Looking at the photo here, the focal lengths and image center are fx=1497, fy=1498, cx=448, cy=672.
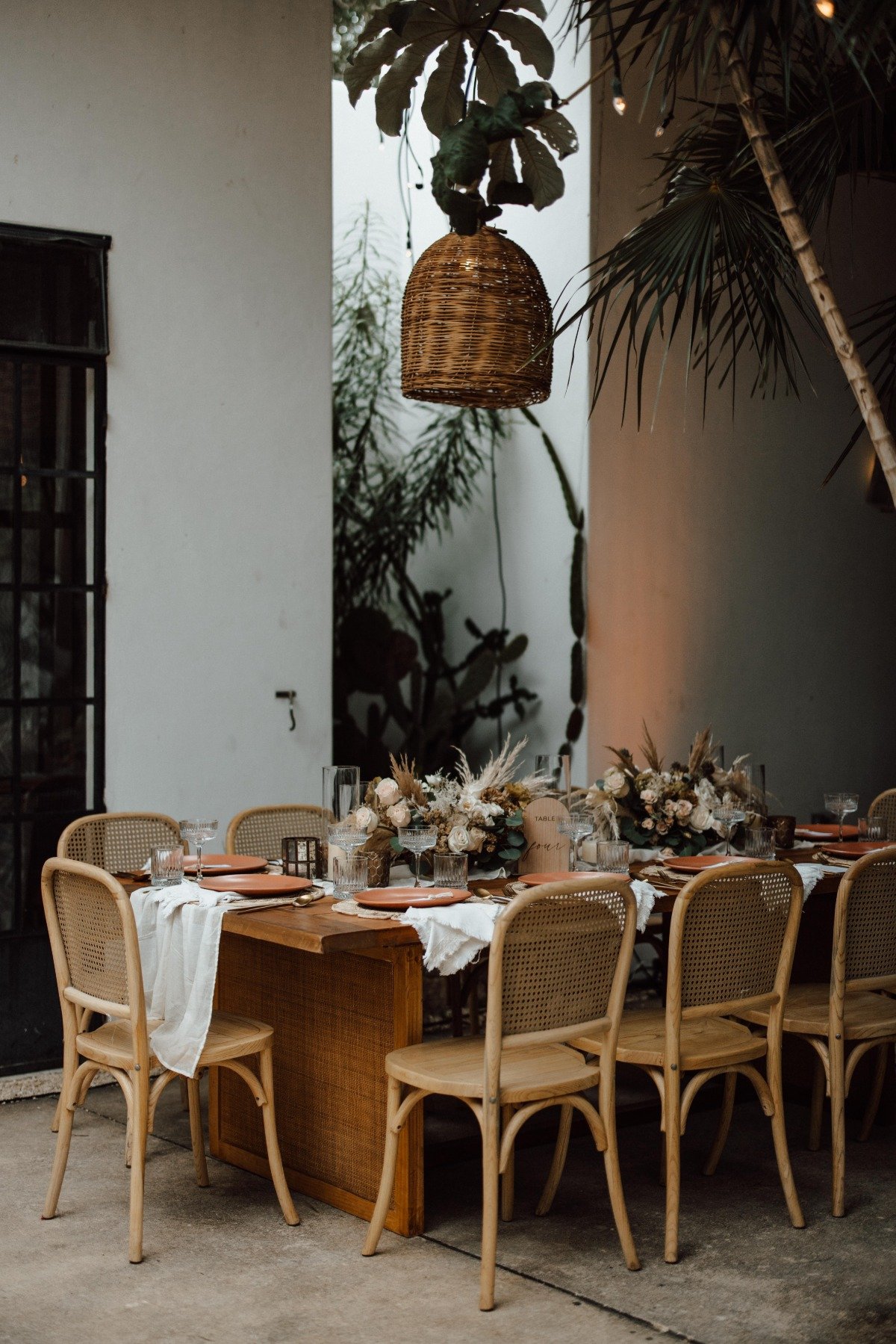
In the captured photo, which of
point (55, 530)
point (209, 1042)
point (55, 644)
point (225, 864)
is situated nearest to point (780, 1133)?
point (209, 1042)

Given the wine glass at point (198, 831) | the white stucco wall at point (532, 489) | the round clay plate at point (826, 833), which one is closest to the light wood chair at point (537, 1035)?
the wine glass at point (198, 831)

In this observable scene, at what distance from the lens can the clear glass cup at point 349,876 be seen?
362 cm

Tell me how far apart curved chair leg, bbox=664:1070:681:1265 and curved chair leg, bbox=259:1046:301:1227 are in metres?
0.85

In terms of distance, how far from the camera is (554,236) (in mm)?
6180

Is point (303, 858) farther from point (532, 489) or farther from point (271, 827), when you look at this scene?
point (532, 489)

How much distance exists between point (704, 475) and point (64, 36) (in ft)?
10.4

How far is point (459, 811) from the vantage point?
3877 millimetres

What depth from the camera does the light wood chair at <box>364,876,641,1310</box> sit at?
9.75 feet

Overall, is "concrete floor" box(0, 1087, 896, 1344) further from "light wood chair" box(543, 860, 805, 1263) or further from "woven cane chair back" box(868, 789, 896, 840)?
"woven cane chair back" box(868, 789, 896, 840)

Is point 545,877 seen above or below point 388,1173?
above

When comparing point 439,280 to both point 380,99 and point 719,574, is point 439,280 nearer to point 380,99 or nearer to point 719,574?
point 380,99

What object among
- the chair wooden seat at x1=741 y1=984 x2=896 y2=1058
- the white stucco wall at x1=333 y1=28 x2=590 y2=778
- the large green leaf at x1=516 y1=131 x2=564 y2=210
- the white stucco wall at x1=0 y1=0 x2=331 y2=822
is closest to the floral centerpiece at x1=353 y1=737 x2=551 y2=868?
the chair wooden seat at x1=741 y1=984 x2=896 y2=1058

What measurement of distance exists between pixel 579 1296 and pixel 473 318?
Result: 2215mm

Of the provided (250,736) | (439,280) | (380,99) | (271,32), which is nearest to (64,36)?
(271,32)
